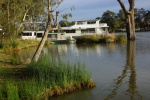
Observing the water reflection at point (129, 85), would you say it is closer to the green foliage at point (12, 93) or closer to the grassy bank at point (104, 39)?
the green foliage at point (12, 93)

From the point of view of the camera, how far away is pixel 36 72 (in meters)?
9.70

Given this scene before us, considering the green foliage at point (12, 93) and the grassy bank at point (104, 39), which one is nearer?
the green foliage at point (12, 93)

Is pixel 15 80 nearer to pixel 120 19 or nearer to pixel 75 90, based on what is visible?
pixel 75 90

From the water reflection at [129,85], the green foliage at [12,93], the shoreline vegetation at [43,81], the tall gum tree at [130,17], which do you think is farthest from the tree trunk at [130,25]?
the green foliage at [12,93]

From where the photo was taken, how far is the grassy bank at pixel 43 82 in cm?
749

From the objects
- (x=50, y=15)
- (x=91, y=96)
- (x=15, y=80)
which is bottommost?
(x=91, y=96)

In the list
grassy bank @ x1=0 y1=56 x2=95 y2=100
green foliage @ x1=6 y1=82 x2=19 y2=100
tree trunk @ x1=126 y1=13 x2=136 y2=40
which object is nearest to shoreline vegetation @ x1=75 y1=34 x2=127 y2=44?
tree trunk @ x1=126 y1=13 x2=136 y2=40

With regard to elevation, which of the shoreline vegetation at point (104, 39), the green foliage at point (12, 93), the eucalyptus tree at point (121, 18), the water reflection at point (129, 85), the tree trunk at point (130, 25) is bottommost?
the water reflection at point (129, 85)

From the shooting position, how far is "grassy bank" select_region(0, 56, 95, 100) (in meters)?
7.49

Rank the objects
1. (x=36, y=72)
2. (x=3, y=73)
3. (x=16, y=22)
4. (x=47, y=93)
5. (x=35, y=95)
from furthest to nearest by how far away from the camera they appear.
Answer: (x=16, y=22), (x=3, y=73), (x=36, y=72), (x=47, y=93), (x=35, y=95)

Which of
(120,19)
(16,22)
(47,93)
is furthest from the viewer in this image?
(120,19)

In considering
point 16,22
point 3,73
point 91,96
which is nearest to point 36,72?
point 3,73

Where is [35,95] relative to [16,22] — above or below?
below

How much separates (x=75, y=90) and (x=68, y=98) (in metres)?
0.76
